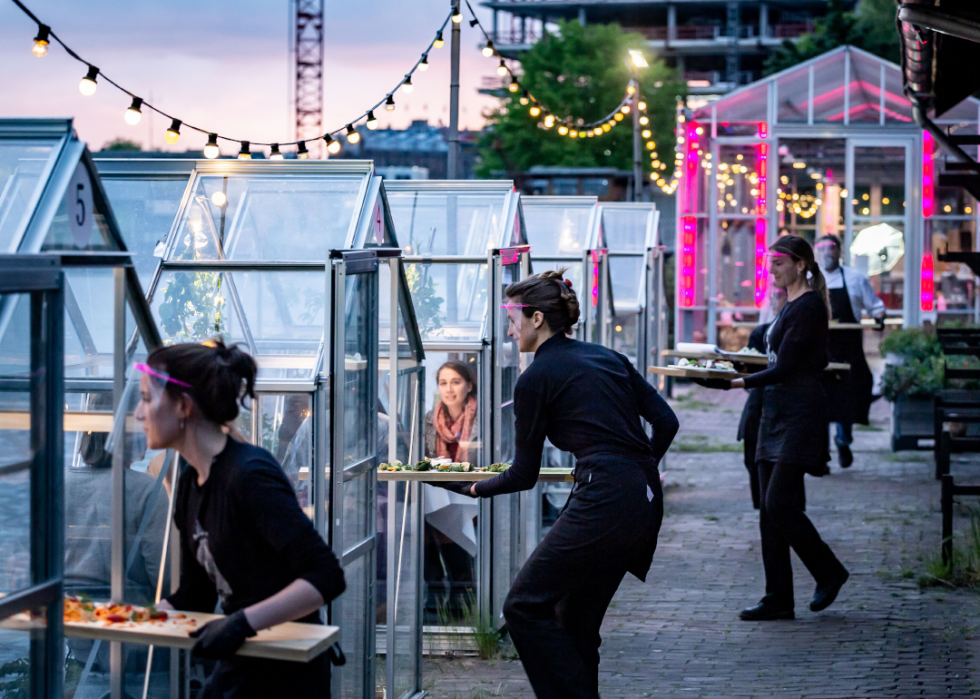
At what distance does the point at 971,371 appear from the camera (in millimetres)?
10523

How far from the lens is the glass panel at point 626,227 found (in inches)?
593

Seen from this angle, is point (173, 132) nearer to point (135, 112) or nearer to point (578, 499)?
point (135, 112)

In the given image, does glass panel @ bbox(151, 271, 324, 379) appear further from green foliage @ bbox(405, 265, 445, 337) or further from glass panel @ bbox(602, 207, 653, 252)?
glass panel @ bbox(602, 207, 653, 252)

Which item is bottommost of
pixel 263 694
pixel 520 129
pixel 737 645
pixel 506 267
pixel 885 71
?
pixel 737 645

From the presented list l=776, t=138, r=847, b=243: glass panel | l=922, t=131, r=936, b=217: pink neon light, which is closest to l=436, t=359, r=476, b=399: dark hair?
l=922, t=131, r=936, b=217: pink neon light

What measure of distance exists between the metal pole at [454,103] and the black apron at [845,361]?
146 inches

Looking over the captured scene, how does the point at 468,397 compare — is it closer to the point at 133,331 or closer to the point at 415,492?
the point at 415,492

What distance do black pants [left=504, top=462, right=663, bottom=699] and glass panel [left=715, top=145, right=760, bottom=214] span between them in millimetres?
16981

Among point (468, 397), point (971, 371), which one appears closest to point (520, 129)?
point (971, 371)

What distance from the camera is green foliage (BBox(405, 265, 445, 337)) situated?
286 inches

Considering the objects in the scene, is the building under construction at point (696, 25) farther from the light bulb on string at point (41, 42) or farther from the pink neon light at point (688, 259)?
the light bulb on string at point (41, 42)

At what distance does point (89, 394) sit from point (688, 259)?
1669 cm

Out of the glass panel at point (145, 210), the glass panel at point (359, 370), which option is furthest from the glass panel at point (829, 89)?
the glass panel at point (359, 370)

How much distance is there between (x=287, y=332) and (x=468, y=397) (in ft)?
5.76
